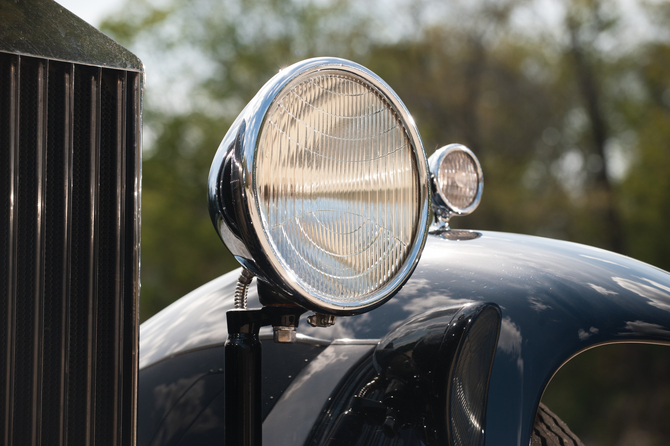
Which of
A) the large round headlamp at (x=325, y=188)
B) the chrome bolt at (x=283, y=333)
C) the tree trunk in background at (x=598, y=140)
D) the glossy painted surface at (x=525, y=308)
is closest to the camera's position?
the large round headlamp at (x=325, y=188)

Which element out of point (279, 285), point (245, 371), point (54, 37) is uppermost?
point (54, 37)

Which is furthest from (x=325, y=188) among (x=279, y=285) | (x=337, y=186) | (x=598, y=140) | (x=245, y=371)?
(x=598, y=140)

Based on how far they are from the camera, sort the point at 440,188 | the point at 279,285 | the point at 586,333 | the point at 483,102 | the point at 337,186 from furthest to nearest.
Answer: the point at 483,102 → the point at 440,188 → the point at 586,333 → the point at 337,186 → the point at 279,285

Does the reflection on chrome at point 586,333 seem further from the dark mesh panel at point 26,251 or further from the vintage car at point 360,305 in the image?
the dark mesh panel at point 26,251

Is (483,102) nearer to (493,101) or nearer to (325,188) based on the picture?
(493,101)

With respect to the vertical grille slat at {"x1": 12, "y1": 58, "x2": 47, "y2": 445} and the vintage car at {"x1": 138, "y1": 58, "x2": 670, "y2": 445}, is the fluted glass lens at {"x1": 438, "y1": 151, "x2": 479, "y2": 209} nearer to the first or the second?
the vintage car at {"x1": 138, "y1": 58, "x2": 670, "y2": 445}

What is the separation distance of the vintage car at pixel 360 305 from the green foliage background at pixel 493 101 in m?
9.75

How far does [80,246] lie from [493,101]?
11.4 metres

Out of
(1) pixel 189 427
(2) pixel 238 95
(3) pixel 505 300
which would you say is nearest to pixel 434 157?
(3) pixel 505 300

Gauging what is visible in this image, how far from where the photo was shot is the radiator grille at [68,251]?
81 centimetres

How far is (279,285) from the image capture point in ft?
2.55

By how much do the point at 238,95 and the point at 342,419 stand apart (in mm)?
12537

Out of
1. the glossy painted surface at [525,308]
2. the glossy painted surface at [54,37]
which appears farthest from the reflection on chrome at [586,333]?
the glossy painted surface at [54,37]

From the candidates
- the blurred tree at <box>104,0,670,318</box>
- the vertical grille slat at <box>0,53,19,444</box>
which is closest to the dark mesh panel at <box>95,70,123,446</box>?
the vertical grille slat at <box>0,53,19,444</box>
